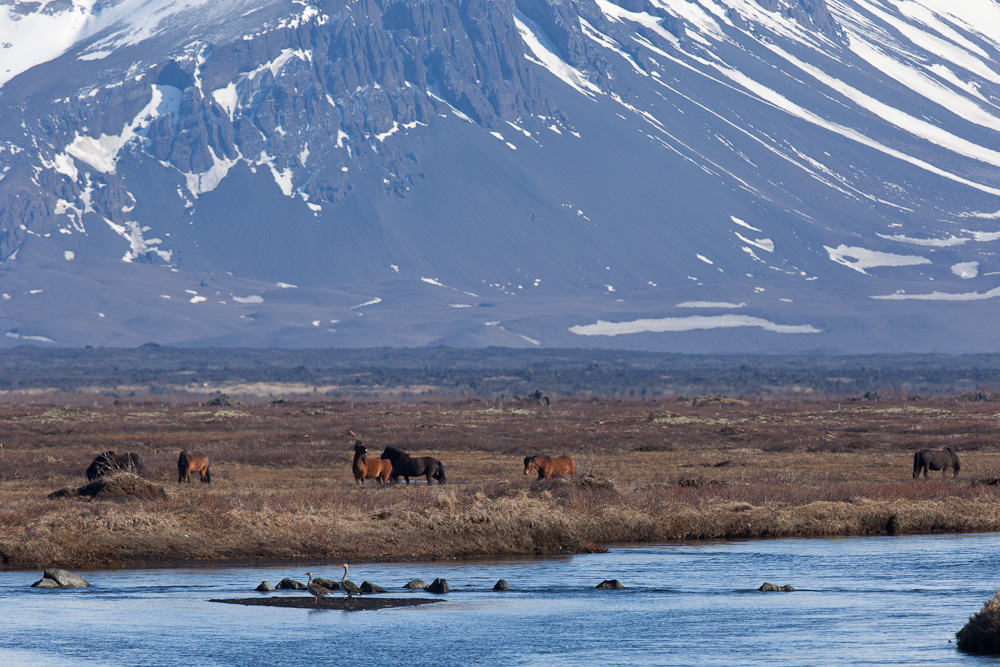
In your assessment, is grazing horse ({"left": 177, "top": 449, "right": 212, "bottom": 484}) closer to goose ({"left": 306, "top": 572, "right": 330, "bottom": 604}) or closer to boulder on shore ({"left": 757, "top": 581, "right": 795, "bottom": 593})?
goose ({"left": 306, "top": 572, "right": 330, "bottom": 604})

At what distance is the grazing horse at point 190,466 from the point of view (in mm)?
44719

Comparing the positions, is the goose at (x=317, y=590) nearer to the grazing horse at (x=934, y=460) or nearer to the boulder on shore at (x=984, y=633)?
the boulder on shore at (x=984, y=633)

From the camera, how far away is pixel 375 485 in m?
44.7

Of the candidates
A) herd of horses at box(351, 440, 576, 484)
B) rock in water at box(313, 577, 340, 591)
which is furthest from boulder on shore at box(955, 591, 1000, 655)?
herd of horses at box(351, 440, 576, 484)

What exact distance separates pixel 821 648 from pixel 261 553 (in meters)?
13.9

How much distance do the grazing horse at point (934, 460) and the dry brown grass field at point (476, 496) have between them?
18.8 inches

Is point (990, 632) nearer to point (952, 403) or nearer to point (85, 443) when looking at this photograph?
point (85, 443)

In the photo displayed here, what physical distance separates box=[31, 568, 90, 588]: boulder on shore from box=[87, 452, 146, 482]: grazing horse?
11399 millimetres

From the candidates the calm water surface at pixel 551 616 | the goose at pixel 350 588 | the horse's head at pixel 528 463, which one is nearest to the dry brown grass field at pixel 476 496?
the horse's head at pixel 528 463

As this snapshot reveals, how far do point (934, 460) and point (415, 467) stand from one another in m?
15.9

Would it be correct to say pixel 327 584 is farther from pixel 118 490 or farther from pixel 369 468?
pixel 369 468

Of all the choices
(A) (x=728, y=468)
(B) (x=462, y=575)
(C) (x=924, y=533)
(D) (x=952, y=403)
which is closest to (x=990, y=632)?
(B) (x=462, y=575)

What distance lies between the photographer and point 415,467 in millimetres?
45156

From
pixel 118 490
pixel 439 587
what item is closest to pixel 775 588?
pixel 439 587
